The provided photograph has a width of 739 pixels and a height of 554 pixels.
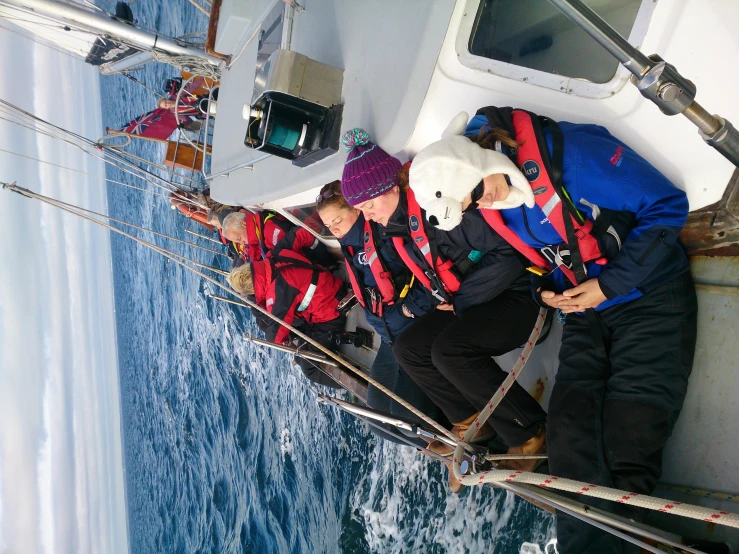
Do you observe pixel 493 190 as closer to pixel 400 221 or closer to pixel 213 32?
pixel 400 221

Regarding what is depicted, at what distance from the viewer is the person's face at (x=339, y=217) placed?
2.79 m

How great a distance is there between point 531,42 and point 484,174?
76 centimetres

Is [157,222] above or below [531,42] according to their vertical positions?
above

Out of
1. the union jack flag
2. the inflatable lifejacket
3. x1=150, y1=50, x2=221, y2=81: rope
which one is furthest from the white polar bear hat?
the union jack flag

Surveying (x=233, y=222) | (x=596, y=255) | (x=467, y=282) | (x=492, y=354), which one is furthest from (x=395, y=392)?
(x=233, y=222)

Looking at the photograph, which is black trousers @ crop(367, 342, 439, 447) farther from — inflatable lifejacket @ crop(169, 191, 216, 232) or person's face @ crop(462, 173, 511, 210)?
inflatable lifejacket @ crop(169, 191, 216, 232)

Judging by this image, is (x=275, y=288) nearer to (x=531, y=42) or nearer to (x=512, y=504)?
(x=512, y=504)

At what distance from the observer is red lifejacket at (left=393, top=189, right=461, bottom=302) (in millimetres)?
2377

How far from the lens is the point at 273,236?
4535mm

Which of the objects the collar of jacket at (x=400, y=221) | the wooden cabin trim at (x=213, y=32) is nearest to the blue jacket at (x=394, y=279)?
the collar of jacket at (x=400, y=221)

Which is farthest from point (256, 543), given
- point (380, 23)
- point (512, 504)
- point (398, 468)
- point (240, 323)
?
point (380, 23)

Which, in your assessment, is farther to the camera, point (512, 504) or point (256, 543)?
point (256, 543)

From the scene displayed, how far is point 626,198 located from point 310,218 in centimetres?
248

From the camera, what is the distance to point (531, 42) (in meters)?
2.15
